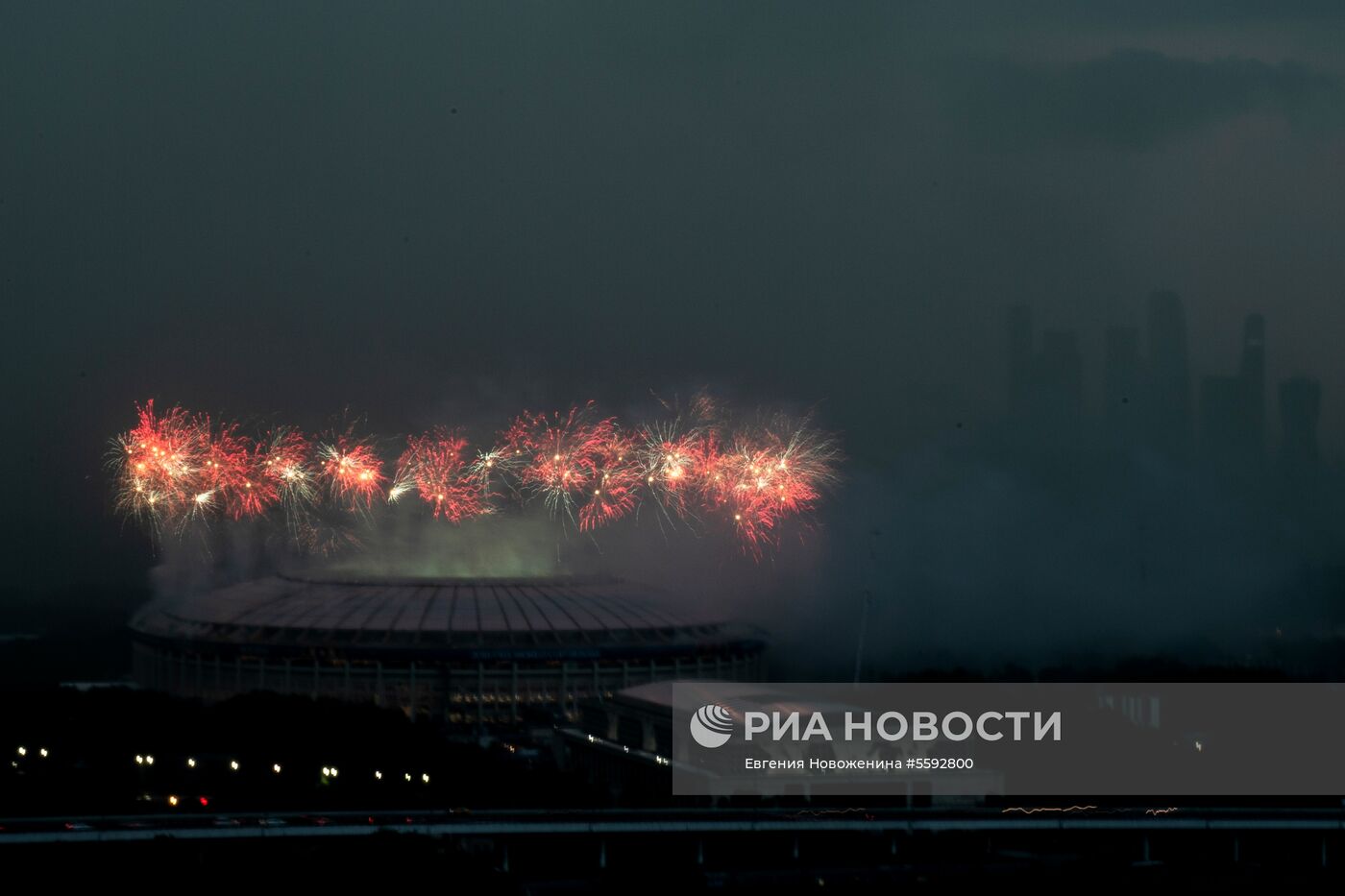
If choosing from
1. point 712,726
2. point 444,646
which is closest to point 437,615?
point 444,646

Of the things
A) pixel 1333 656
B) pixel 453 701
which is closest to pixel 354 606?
pixel 453 701

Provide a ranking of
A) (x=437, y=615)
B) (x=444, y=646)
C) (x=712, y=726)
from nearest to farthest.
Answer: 1. (x=712, y=726)
2. (x=444, y=646)
3. (x=437, y=615)

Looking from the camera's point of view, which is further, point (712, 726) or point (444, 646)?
point (444, 646)

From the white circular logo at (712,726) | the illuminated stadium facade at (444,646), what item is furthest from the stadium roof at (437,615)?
the white circular logo at (712,726)

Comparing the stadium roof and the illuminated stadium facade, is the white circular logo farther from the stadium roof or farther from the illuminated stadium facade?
the stadium roof

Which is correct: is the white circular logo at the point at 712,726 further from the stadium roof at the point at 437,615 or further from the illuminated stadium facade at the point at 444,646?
the stadium roof at the point at 437,615

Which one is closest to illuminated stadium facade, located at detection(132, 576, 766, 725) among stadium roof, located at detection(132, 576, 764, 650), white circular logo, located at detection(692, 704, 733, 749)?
stadium roof, located at detection(132, 576, 764, 650)

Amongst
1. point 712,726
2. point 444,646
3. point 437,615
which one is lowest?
point 712,726

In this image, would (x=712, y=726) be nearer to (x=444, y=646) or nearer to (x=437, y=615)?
(x=444, y=646)

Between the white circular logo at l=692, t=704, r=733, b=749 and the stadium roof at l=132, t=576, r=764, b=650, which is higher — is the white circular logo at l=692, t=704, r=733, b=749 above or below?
below
